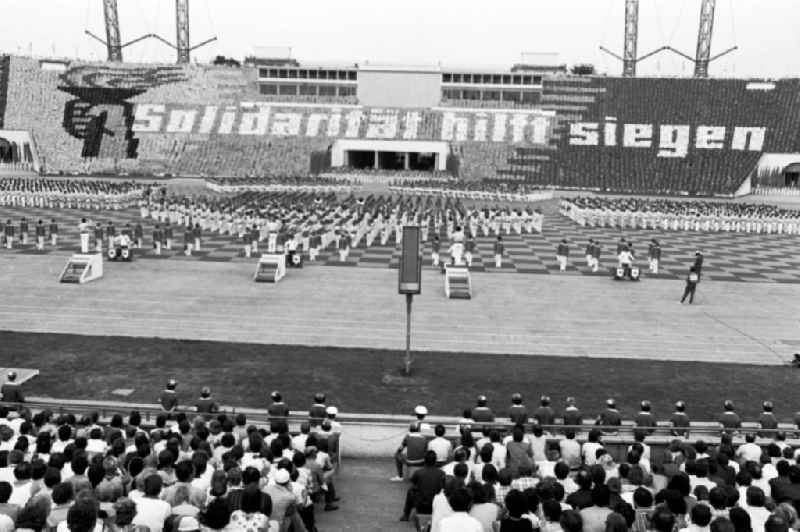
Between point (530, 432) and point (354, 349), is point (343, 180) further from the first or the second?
point (530, 432)

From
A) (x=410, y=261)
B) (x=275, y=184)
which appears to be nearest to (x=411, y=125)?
(x=275, y=184)

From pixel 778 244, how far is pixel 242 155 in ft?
154

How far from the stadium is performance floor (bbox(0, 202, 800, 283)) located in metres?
0.24

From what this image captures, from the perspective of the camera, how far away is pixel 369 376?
14117 millimetres

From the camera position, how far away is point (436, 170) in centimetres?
6762

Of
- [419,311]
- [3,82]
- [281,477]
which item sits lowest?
[419,311]

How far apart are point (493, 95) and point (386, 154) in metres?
15.6

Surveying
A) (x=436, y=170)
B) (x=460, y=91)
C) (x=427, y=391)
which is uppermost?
(x=460, y=91)

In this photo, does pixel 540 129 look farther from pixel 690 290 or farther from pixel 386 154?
pixel 690 290

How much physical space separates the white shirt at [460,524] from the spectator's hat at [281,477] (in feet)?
6.03

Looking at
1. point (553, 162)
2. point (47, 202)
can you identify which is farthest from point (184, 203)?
point (553, 162)

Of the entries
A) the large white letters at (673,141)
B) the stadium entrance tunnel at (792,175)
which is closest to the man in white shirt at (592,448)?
the large white letters at (673,141)

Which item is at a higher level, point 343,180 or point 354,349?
point 343,180

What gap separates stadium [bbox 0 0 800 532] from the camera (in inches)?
277
